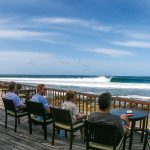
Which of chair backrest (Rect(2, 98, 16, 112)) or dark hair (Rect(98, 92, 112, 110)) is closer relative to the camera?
dark hair (Rect(98, 92, 112, 110))

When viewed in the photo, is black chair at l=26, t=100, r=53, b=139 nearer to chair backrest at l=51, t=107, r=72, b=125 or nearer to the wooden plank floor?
the wooden plank floor

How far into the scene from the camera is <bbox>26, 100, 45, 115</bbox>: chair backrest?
240 inches

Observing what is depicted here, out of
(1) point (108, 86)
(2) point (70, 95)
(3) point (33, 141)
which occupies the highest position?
(2) point (70, 95)

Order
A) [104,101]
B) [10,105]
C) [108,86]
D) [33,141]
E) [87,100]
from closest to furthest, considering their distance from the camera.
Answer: [104,101]
[33,141]
[10,105]
[87,100]
[108,86]

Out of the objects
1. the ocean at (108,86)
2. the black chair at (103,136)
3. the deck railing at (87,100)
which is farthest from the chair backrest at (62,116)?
the ocean at (108,86)

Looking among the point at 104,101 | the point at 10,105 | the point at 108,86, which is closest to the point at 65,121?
the point at 104,101

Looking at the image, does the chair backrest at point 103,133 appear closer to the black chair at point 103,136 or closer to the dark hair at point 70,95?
the black chair at point 103,136

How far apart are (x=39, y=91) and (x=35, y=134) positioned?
981mm

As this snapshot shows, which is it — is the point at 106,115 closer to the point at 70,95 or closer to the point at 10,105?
the point at 70,95

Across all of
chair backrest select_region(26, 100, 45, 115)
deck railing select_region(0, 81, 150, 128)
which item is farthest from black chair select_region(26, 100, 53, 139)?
deck railing select_region(0, 81, 150, 128)

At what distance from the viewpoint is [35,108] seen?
246 inches

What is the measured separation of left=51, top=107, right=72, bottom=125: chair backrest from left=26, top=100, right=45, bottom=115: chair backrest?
0.50 meters

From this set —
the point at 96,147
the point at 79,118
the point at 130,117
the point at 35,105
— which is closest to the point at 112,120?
the point at 96,147

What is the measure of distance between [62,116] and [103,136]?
5.07 feet
